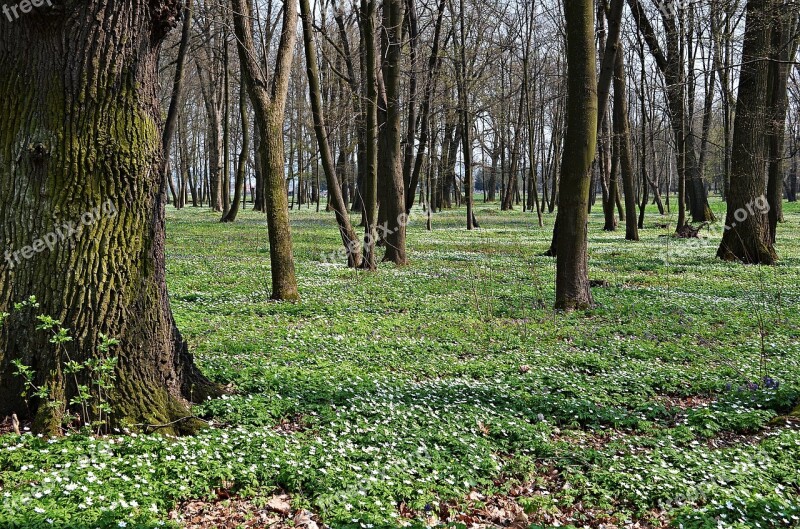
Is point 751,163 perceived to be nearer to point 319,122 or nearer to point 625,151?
point 625,151

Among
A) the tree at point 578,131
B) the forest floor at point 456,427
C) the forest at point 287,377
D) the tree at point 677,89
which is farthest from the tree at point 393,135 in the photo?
the tree at point 677,89

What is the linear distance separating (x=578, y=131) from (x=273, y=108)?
18.1 feet

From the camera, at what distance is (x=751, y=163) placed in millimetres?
16000

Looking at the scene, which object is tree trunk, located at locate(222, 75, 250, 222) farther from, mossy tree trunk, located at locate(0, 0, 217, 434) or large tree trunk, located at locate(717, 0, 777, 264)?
mossy tree trunk, located at locate(0, 0, 217, 434)

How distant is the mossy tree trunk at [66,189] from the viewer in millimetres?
4223

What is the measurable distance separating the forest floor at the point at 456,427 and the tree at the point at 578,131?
60.5 inches

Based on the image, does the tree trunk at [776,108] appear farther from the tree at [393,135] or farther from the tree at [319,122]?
the tree at [319,122]

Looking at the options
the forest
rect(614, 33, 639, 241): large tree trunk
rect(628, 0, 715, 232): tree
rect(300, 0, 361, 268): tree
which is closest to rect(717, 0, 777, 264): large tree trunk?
rect(628, 0, 715, 232): tree

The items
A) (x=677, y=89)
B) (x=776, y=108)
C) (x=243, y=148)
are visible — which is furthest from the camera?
(x=243, y=148)

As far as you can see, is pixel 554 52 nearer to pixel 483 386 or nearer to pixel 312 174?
pixel 312 174

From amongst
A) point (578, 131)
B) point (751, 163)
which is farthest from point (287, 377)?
point (751, 163)

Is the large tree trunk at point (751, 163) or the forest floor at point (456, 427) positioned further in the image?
the large tree trunk at point (751, 163)

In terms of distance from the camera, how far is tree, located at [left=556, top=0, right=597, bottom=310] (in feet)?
31.3

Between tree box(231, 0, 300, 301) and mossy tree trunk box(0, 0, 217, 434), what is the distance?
512cm
